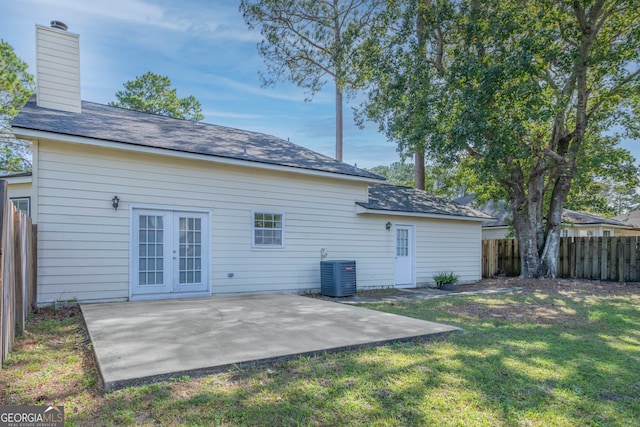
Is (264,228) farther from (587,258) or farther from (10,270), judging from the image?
(587,258)

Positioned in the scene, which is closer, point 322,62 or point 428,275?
point 428,275

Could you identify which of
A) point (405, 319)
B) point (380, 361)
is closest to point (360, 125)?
point (405, 319)

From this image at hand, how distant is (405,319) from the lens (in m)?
5.91

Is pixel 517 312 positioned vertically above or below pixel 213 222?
below

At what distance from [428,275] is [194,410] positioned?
1018 centimetres

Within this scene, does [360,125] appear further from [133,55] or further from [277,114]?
[133,55]

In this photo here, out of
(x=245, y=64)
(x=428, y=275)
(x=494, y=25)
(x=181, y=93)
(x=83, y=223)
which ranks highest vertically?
(x=181, y=93)

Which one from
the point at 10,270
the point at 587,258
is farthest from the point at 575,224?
the point at 10,270

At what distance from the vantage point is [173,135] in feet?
28.3

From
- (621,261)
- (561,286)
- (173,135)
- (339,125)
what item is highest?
(339,125)

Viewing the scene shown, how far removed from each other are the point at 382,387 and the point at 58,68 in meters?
8.88

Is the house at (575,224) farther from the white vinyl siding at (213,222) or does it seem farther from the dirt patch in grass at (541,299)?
the white vinyl siding at (213,222)

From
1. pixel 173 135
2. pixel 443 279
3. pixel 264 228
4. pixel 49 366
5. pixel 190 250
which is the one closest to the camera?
pixel 49 366

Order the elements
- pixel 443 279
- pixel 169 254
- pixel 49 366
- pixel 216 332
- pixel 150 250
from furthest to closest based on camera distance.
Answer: pixel 443 279 < pixel 169 254 < pixel 150 250 < pixel 216 332 < pixel 49 366
